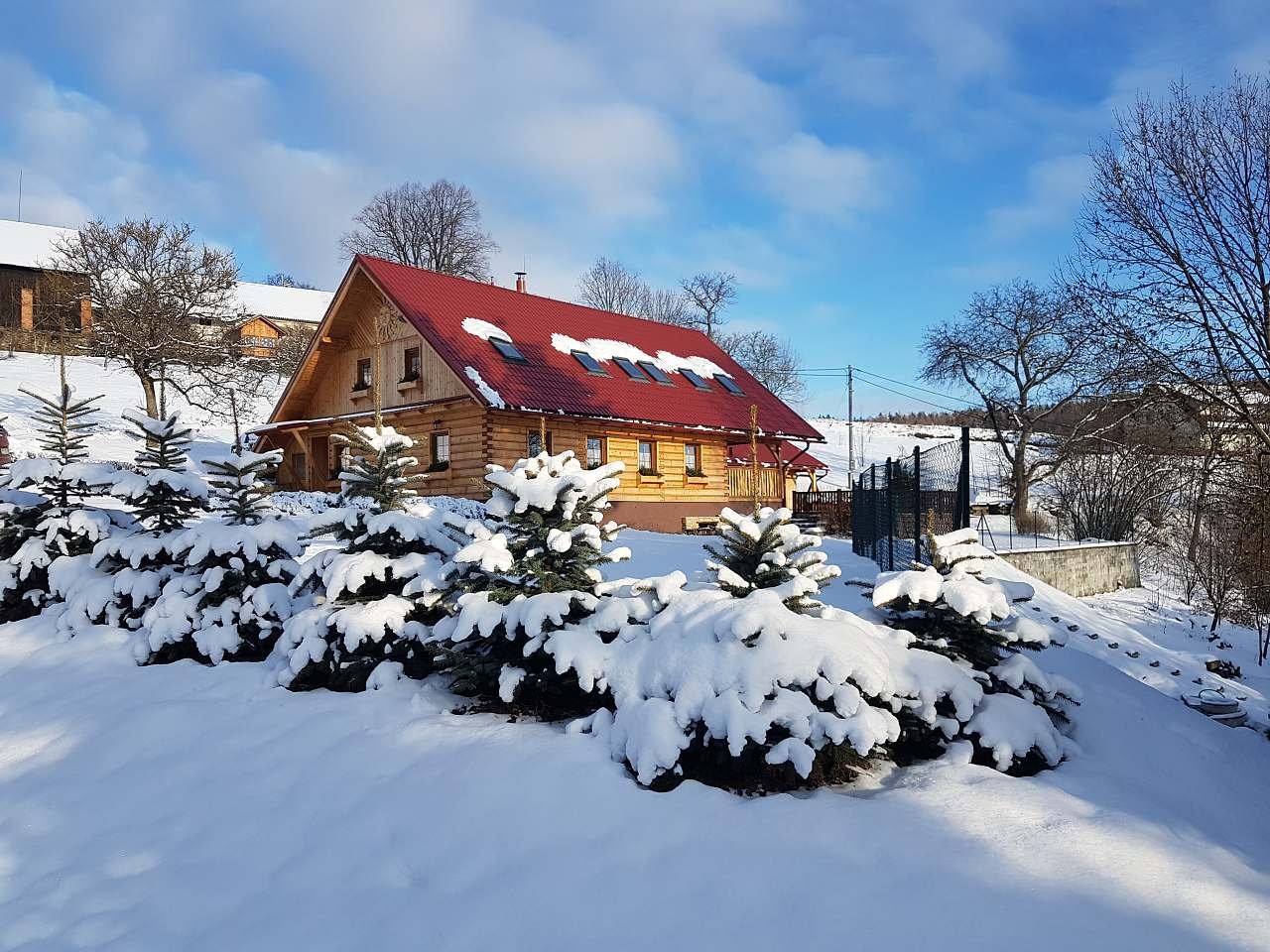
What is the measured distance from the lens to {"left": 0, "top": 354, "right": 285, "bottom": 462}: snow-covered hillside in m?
28.1

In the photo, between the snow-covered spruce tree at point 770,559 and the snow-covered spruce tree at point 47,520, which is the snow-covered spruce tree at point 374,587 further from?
the snow-covered spruce tree at point 47,520

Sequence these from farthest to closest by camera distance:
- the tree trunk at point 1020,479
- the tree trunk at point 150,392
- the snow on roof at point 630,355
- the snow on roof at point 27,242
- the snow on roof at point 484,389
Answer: the snow on roof at point 27,242 → the tree trunk at point 1020,479 → the tree trunk at point 150,392 → the snow on roof at point 630,355 → the snow on roof at point 484,389

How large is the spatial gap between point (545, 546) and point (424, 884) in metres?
2.62

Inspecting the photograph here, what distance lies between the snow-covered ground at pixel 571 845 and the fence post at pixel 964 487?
12.3 feet

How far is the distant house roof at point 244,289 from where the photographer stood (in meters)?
51.4

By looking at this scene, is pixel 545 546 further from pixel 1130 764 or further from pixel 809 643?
pixel 1130 764

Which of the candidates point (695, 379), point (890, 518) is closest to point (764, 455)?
point (695, 379)

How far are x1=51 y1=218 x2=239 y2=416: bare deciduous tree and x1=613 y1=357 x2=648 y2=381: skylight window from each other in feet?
55.5

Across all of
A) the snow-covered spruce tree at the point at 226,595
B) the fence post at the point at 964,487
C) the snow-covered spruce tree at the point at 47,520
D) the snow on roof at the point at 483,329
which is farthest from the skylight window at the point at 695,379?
the snow-covered spruce tree at the point at 226,595

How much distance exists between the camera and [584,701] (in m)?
5.53

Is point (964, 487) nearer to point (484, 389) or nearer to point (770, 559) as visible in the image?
point (770, 559)

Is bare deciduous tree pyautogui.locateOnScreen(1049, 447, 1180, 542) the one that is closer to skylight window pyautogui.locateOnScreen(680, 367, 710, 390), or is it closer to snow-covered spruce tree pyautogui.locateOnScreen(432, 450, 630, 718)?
skylight window pyautogui.locateOnScreen(680, 367, 710, 390)

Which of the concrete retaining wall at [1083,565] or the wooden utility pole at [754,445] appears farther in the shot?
the concrete retaining wall at [1083,565]

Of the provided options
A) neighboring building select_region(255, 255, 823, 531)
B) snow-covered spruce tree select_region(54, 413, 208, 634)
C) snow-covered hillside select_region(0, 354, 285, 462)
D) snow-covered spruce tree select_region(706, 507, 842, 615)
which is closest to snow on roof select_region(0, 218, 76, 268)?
Result: snow-covered hillside select_region(0, 354, 285, 462)
